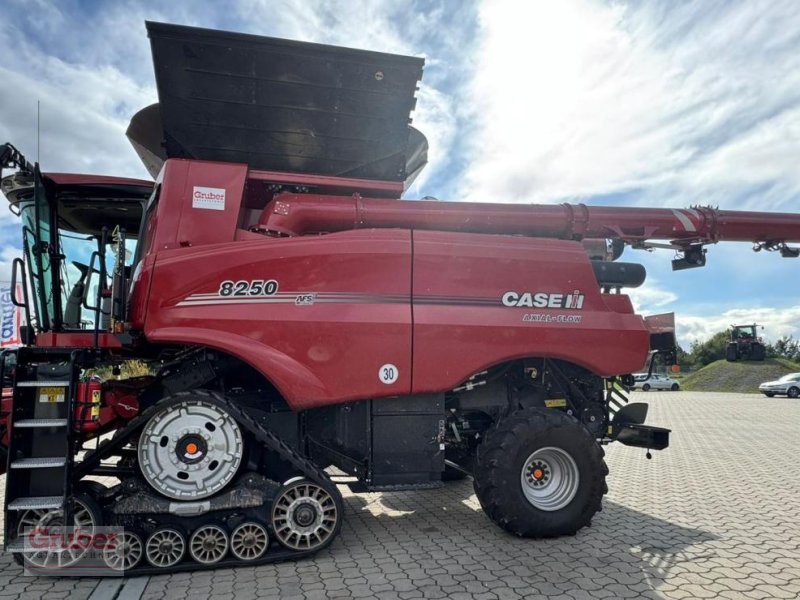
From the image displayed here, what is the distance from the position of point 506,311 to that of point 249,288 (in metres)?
2.15

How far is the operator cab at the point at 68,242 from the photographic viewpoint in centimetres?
480

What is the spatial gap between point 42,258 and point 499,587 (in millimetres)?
4548

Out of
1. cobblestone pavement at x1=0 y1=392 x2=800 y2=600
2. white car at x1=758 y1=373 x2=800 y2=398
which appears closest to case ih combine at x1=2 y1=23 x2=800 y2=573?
Answer: cobblestone pavement at x1=0 y1=392 x2=800 y2=600

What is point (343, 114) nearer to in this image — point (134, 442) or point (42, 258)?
point (42, 258)

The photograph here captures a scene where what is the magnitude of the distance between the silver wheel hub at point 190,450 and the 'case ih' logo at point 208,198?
1606 millimetres

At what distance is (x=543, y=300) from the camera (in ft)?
16.5

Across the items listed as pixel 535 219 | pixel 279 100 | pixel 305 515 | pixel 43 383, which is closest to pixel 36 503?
pixel 43 383

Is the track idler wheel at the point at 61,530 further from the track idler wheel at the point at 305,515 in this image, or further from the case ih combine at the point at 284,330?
the track idler wheel at the point at 305,515

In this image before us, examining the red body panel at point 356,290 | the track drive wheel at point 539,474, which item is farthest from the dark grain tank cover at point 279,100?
the track drive wheel at point 539,474

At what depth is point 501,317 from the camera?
4863mm

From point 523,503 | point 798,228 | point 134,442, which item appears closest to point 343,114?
point 134,442

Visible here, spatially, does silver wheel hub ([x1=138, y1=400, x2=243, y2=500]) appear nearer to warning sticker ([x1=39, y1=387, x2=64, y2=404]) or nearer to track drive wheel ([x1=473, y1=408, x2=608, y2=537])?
warning sticker ([x1=39, y1=387, x2=64, y2=404])

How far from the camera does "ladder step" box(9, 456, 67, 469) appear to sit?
394 centimetres

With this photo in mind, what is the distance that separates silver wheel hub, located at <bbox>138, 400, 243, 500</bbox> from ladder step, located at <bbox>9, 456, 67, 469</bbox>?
519 mm
